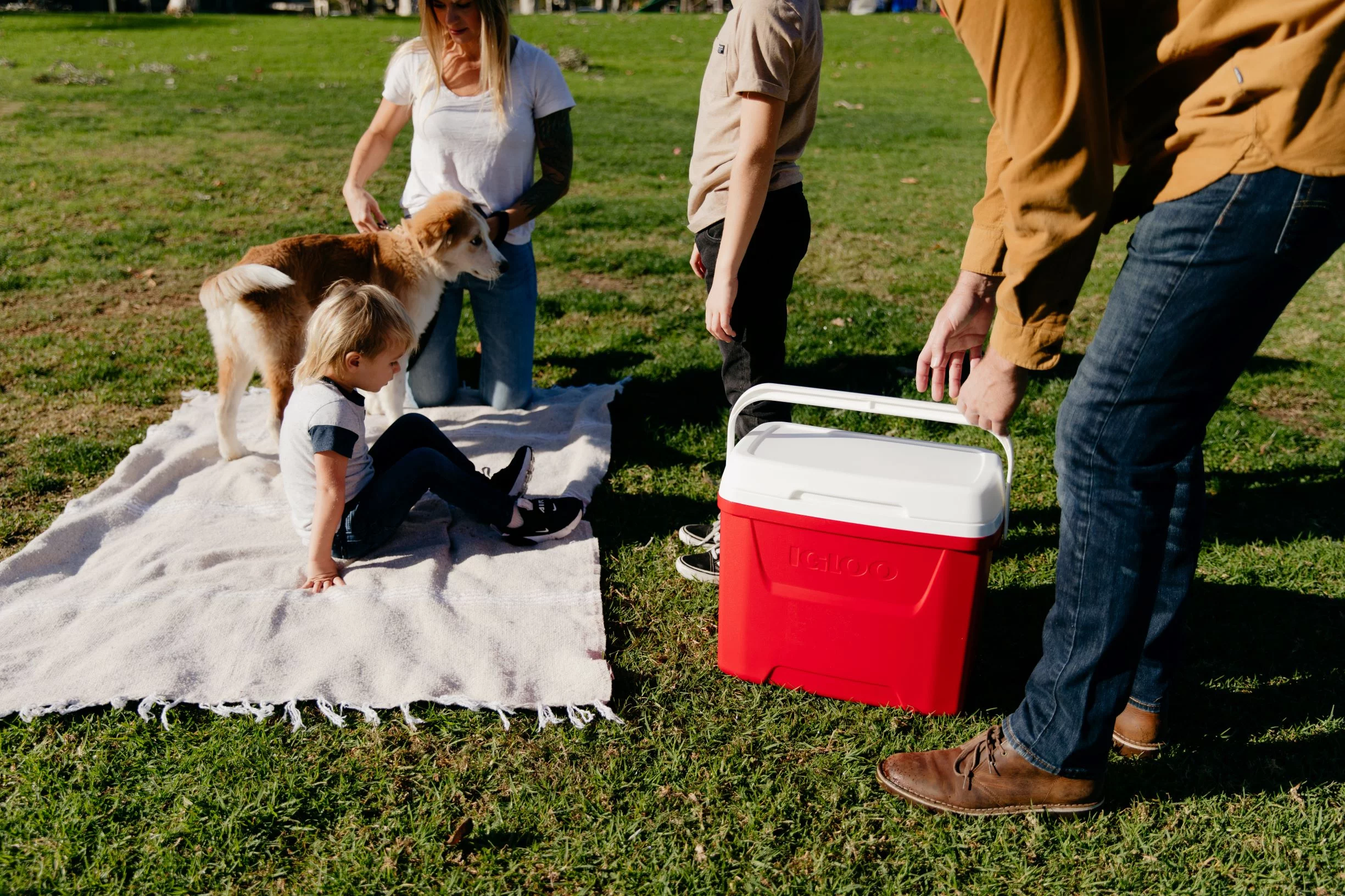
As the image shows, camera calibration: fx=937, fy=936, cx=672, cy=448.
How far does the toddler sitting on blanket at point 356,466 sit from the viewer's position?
129 inches

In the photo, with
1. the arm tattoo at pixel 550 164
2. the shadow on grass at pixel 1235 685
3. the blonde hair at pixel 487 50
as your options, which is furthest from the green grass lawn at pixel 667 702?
the blonde hair at pixel 487 50

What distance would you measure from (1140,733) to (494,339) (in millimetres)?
3497

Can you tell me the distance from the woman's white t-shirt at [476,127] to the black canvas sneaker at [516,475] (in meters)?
1.49

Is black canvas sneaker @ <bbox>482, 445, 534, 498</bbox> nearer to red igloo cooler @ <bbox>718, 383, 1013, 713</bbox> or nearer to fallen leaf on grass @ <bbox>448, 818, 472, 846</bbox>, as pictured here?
red igloo cooler @ <bbox>718, 383, 1013, 713</bbox>

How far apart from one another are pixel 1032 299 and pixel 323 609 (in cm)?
251

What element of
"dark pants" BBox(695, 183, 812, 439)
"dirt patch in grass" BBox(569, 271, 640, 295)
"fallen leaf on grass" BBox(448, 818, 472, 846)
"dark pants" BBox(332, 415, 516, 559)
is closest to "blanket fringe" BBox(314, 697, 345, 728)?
"fallen leaf on grass" BBox(448, 818, 472, 846)

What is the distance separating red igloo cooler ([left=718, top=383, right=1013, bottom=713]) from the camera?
2.43 metres

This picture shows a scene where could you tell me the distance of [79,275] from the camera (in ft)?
21.6

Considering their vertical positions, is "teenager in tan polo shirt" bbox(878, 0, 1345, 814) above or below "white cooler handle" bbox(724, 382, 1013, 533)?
above

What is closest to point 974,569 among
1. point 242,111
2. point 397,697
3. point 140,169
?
point 397,697

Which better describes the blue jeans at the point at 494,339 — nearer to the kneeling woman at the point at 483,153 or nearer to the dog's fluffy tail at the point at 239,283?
the kneeling woman at the point at 483,153

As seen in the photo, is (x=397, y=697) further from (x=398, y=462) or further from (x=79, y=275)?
(x=79, y=275)

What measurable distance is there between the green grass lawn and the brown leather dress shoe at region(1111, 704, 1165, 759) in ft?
0.17

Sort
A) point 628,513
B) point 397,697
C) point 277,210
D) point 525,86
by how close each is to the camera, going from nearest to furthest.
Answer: point 397,697
point 628,513
point 525,86
point 277,210
